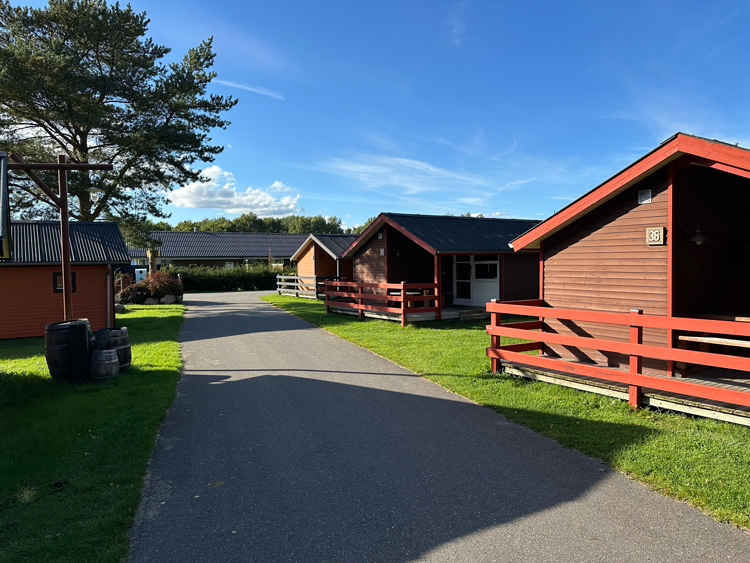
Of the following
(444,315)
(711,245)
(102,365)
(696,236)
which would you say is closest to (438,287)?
(444,315)

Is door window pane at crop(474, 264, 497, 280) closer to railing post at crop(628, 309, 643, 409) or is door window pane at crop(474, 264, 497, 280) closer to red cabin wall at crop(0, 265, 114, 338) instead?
railing post at crop(628, 309, 643, 409)

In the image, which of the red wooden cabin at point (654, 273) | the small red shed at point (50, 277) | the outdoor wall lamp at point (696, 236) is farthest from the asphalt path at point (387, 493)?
the small red shed at point (50, 277)

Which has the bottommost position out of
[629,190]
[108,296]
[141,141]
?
[108,296]

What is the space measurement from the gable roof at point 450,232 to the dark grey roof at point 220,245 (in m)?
29.1

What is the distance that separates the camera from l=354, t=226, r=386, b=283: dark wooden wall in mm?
18422

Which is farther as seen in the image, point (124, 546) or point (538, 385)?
point (538, 385)

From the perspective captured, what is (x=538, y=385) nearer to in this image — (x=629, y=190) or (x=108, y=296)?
(x=629, y=190)

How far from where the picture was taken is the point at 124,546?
3.44 metres

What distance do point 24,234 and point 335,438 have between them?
15.7m

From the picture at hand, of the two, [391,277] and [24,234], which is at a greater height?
[24,234]

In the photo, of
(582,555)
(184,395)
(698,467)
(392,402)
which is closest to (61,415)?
(184,395)

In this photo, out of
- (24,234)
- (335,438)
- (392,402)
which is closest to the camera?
(335,438)

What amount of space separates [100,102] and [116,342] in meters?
16.8

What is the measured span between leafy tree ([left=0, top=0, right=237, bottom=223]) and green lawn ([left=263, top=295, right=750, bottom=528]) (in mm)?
17208
